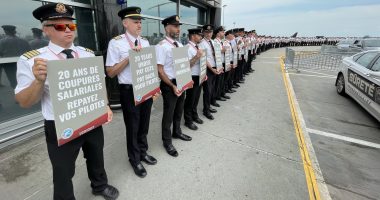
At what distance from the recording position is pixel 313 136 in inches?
181

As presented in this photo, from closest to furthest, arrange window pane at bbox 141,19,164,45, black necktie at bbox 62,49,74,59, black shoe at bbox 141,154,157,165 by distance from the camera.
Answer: black necktie at bbox 62,49,74,59 → black shoe at bbox 141,154,157,165 → window pane at bbox 141,19,164,45

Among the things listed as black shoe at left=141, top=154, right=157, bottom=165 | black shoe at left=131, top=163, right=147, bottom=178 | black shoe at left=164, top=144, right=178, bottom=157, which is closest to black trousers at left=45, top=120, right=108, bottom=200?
black shoe at left=131, top=163, right=147, bottom=178

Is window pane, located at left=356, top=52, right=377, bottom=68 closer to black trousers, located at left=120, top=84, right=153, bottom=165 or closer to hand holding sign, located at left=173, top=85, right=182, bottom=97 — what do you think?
hand holding sign, located at left=173, top=85, right=182, bottom=97

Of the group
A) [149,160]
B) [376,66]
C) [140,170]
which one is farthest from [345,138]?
[140,170]

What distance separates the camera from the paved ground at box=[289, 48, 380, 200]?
123 inches

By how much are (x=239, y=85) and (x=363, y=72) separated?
150 inches

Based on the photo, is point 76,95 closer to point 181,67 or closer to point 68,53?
point 68,53

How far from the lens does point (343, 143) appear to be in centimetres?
440

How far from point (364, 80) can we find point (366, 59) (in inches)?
41.5

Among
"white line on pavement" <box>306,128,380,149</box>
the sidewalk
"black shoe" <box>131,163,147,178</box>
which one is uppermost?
"black shoe" <box>131,163,147,178</box>

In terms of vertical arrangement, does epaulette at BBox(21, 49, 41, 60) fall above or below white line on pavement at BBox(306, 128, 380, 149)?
above

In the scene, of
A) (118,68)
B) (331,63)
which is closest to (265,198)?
(118,68)

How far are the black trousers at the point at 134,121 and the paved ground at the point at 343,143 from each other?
254cm

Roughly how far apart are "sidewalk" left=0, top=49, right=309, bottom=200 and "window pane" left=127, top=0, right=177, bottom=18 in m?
3.83
